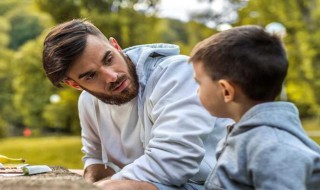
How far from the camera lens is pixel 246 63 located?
136 centimetres

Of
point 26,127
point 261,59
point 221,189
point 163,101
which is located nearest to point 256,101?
point 261,59

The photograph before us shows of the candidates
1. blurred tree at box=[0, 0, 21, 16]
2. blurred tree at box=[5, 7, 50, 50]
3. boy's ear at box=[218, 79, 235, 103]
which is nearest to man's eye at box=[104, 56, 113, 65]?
boy's ear at box=[218, 79, 235, 103]

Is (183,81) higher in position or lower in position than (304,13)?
higher

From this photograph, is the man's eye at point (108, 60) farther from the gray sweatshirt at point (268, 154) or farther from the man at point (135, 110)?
the gray sweatshirt at point (268, 154)

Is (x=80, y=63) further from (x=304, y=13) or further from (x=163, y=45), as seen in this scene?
(x=304, y=13)

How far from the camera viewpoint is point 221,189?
1.36m

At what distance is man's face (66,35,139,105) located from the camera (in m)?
1.96

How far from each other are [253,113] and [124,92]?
71cm

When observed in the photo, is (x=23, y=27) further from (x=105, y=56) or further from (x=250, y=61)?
(x=250, y=61)

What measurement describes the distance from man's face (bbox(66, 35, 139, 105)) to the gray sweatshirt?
635 mm

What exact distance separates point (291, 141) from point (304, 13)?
513 inches

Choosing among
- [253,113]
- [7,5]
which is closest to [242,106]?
[253,113]

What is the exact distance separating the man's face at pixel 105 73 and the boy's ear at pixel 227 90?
25.3 inches

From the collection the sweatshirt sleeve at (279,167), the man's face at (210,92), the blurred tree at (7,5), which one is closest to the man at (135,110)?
the man's face at (210,92)
